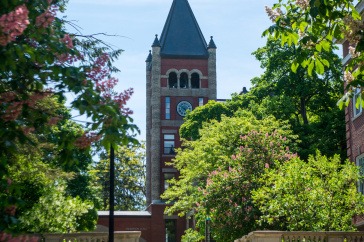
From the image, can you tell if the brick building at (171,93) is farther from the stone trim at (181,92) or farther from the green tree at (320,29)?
the green tree at (320,29)

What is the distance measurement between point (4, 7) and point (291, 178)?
15.0 metres

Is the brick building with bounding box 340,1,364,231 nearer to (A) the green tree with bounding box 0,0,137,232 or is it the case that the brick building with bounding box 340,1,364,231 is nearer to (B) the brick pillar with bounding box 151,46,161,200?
(A) the green tree with bounding box 0,0,137,232

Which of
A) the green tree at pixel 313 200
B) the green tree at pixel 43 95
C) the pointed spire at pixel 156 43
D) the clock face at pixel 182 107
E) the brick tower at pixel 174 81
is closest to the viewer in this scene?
the green tree at pixel 43 95

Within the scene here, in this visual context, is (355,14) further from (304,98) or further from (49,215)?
(304,98)

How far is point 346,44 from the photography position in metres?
28.1

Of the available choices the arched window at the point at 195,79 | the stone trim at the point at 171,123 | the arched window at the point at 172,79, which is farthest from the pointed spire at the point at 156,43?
the stone trim at the point at 171,123

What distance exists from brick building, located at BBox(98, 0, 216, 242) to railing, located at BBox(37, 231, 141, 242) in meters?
52.2

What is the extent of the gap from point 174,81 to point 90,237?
2330 inches

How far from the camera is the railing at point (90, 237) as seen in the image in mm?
17578

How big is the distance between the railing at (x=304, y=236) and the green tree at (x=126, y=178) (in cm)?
5857

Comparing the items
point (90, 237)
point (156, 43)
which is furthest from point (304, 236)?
point (156, 43)

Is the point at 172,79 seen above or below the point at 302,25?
above

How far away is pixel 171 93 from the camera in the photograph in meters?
75.1

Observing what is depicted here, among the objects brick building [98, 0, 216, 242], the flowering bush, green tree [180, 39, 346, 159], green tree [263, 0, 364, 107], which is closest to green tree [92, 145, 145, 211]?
brick building [98, 0, 216, 242]
